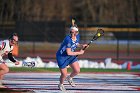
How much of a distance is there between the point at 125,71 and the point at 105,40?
16.7m

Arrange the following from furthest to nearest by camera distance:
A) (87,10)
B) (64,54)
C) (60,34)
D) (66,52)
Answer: (87,10), (60,34), (64,54), (66,52)

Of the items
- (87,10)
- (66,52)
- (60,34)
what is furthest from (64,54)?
(87,10)

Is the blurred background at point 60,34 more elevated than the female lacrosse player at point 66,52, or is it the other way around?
the female lacrosse player at point 66,52

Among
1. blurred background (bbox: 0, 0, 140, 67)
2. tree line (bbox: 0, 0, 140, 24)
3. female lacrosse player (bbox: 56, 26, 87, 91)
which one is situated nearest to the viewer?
female lacrosse player (bbox: 56, 26, 87, 91)

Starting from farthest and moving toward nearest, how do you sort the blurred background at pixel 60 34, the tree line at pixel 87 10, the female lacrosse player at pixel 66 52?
1. the tree line at pixel 87 10
2. the blurred background at pixel 60 34
3. the female lacrosse player at pixel 66 52

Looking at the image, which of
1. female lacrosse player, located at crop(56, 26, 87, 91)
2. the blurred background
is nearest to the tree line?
the blurred background

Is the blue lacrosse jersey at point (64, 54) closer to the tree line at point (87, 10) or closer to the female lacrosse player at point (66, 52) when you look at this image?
the female lacrosse player at point (66, 52)

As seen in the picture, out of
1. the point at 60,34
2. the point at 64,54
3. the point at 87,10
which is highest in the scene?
the point at 64,54

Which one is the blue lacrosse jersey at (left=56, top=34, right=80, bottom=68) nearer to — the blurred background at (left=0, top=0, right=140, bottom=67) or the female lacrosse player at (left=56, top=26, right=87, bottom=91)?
the female lacrosse player at (left=56, top=26, right=87, bottom=91)

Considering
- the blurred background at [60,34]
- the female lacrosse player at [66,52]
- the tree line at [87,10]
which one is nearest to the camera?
the female lacrosse player at [66,52]

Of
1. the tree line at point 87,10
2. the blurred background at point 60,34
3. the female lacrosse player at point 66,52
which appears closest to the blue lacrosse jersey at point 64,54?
the female lacrosse player at point 66,52

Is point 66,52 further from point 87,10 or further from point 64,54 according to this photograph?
point 87,10

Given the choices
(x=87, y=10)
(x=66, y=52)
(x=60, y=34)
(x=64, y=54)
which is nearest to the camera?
(x=66, y=52)

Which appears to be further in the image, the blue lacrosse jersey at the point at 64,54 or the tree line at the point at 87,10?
the tree line at the point at 87,10
